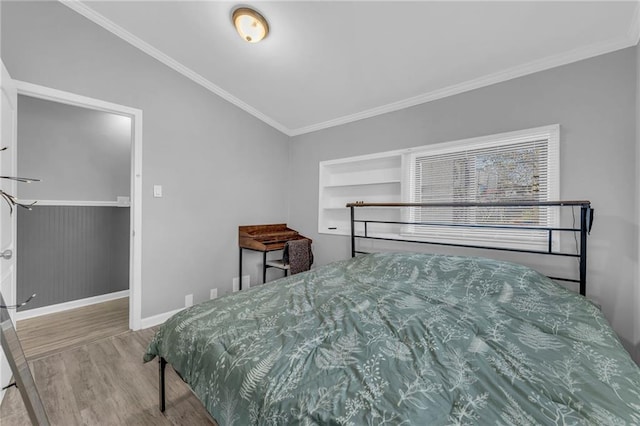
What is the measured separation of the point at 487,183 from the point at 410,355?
181cm

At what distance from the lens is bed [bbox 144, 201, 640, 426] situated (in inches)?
31.8

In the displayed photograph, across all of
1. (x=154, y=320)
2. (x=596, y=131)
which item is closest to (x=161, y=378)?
(x=154, y=320)

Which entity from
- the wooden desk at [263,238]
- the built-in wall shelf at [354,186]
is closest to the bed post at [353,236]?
the built-in wall shelf at [354,186]

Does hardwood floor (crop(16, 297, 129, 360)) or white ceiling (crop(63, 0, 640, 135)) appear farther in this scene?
hardwood floor (crop(16, 297, 129, 360))

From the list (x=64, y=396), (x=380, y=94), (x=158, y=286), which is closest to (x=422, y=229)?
(x=380, y=94)

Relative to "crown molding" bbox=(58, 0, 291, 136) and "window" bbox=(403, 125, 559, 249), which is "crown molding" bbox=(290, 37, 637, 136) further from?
"crown molding" bbox=(58, 0, 291, 136)

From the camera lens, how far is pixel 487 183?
227cm

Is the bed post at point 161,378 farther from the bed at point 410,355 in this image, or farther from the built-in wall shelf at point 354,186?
the built-in wall shelf at point 354,186

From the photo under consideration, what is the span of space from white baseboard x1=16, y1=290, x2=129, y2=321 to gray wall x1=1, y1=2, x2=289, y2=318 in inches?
47.9

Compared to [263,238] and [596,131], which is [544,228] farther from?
[263,238]

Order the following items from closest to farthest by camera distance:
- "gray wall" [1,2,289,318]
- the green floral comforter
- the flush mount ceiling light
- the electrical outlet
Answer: the green floral comforter
the flush mount ceiling light
"gray wall" [1,2,289,318]
the electrical outlet

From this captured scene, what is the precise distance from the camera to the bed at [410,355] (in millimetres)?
808

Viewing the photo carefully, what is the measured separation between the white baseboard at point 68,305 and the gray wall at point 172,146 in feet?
3.99

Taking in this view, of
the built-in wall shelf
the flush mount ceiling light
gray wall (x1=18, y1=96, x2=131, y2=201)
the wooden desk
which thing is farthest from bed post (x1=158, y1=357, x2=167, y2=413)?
gray wall (x1=18, y1=96, x2=131, y2=201)
